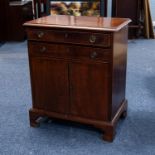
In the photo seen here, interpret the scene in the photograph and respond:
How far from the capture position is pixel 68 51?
2045 mm

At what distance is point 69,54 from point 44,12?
2.95 metres

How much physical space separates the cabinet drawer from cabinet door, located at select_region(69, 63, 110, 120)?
0.15 m

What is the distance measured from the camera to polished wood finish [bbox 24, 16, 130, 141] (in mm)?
1969

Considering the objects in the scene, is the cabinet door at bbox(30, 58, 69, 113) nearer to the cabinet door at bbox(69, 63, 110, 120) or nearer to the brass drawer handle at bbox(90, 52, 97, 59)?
the cabinet door at bbox(69, 63, 110, 120)

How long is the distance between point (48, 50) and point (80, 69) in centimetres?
25

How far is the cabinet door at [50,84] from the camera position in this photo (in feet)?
6.95

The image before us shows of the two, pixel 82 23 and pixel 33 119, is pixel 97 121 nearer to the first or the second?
pixel 33 119

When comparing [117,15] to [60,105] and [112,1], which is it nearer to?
[112,1]

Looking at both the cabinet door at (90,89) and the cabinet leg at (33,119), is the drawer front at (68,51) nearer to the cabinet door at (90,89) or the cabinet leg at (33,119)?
the cabinet door at (90,89)

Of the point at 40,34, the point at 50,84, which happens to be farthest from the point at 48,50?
the point at 50,84

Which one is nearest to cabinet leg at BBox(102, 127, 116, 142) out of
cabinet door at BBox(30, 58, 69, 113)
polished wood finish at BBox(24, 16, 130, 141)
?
polished wood finish at BBox(24, 16, 130, 141)

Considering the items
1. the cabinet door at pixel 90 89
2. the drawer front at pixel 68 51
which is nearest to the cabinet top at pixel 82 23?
the drawer front at pixel 68 51

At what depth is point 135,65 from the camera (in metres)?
3.68

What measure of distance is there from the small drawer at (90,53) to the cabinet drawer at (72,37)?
0.11 ft
